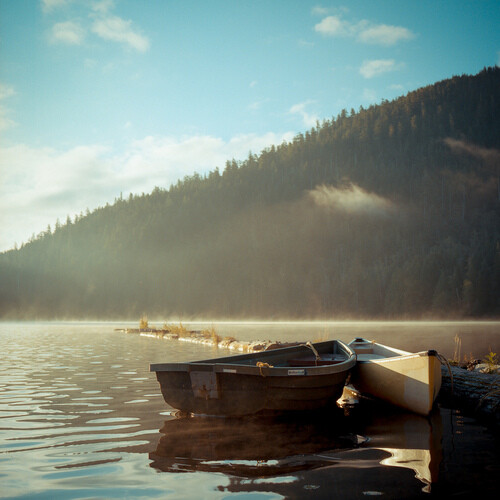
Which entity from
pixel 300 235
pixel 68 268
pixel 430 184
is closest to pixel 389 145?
pixel 430 184

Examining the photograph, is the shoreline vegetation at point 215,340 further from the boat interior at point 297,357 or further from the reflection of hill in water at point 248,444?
the reflection of hill in water at point 248,444

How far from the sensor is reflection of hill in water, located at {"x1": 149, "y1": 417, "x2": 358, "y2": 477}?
256 inches

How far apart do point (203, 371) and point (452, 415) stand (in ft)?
18.1

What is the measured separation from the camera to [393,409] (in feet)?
35.9

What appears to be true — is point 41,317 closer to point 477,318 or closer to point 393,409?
point 477,318

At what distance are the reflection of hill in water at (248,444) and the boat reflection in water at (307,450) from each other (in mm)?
Answer: 13

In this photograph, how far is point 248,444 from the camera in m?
7.68

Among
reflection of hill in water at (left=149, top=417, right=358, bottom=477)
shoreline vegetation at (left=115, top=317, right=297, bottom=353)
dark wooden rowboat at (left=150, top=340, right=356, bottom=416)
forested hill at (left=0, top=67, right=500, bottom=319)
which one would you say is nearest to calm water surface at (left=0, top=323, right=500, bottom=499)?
reflection of hill in water at (left=149, top=417, right=358, bottom=477)

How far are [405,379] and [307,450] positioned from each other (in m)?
3.96

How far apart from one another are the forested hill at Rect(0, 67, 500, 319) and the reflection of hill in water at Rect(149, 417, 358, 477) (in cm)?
10733

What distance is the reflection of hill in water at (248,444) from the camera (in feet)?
21.3

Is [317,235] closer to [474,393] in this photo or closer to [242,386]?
[474,393]

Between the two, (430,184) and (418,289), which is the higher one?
(430,184)

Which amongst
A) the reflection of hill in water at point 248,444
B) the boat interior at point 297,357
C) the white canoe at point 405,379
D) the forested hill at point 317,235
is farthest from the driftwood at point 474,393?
the forested hill at point 317,235
